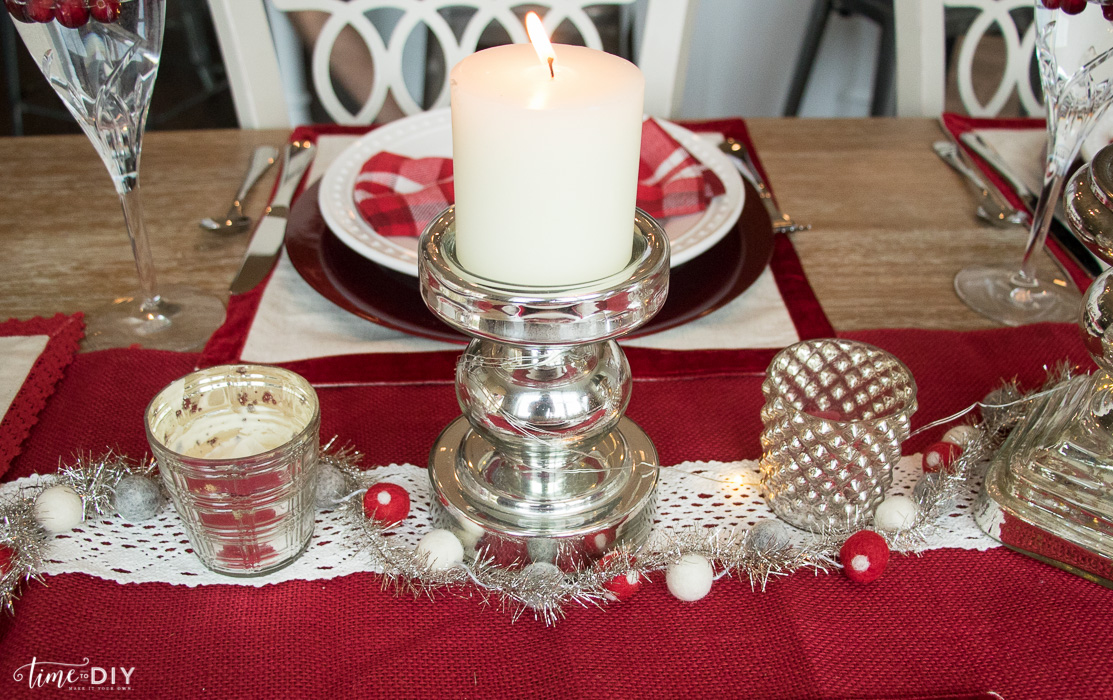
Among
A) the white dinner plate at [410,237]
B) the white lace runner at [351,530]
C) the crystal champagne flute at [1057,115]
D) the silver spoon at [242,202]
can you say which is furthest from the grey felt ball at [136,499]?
the crystal champagne flute at [1057,115]

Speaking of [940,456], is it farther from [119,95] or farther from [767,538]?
[119,95]

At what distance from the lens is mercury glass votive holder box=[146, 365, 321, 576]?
40cm

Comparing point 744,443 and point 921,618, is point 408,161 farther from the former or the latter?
point 921,618

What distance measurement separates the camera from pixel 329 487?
48 centimetres

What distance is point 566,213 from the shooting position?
0.36 metres

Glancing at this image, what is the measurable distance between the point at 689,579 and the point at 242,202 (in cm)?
51

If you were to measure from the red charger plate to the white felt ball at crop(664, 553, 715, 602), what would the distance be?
191mm

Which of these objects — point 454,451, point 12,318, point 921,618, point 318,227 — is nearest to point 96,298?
point 12,318

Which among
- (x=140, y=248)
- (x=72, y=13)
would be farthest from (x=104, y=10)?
(x=140, y=248)

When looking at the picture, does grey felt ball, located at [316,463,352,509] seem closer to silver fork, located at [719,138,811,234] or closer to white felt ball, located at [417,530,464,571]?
white felt ball, located at [417,530,464,571]

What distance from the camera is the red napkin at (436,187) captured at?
0.66 m

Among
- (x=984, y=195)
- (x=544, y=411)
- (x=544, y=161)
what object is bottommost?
(x=984, y=195)

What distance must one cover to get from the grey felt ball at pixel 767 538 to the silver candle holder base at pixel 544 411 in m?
0.05

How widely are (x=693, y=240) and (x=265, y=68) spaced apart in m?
0.59
